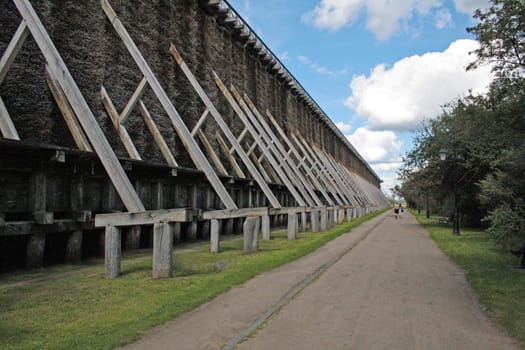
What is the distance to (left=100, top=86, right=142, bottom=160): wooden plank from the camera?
13.9 metres

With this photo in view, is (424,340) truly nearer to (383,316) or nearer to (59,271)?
(383,316)

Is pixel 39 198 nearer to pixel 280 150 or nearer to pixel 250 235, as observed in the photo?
pixel 250 235

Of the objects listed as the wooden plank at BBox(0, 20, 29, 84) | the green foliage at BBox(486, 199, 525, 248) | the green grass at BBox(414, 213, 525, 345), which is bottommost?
the green grass at BBox(414, 213, 525, 345)

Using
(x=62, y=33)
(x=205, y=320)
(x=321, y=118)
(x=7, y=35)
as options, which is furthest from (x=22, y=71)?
(x=321, y=118)

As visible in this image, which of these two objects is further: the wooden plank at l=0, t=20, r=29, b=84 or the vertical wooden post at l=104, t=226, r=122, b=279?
the wooden plank at l=0, t=20, r=29, b=84

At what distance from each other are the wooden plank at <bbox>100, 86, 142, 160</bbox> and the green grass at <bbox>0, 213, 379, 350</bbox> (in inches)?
162

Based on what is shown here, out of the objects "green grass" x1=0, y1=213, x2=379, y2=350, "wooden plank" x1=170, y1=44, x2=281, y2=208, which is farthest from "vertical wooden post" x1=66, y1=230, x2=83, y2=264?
"wooden plank" x1=170, y1=44, x2=281, y2=208

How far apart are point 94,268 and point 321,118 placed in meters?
43.3

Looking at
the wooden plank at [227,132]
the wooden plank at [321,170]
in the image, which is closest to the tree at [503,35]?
the wooden plank at [227,132]

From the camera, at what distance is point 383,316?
5.88m

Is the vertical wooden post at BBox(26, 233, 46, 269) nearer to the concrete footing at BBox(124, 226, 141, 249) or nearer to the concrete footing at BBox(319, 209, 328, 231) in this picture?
the concrete footing at BBox(124, 226, 141, 249)

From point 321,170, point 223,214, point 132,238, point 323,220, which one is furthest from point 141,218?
point 321,170

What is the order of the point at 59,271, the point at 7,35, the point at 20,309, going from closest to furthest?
the point at 20,309 < the point at 59,271 < the point at 7,35

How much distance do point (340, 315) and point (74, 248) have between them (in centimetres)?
774
